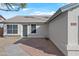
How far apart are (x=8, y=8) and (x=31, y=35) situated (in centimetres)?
1196

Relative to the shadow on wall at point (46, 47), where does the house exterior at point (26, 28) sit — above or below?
above

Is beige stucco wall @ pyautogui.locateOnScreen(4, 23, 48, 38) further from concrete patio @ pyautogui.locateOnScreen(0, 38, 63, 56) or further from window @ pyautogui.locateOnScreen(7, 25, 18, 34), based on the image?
concrete patio @ pyautogui.locateOnScreen(0, 38, 63, 56)

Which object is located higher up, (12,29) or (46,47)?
(12,29)

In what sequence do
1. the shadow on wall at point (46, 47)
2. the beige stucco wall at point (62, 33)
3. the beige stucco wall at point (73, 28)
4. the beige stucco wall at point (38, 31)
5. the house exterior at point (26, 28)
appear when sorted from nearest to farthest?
the beige stucco wall at point (73, 28) → the beige stucco wall at point (62, 33) → the shadow on wall at point (46, 47) → the beige stucco wall at point (38, 31) → the house exterior at point (26, 28)

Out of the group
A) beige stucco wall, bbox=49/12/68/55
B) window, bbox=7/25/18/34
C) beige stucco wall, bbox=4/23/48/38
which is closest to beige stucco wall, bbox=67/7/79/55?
beige stucco wall, bbox=49/12/68/55

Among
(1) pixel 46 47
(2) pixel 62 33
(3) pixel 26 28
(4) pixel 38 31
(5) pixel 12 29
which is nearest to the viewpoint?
(2) pixel 62 33

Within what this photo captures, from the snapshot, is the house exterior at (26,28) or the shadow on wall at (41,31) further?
the house exterior at (26,28)

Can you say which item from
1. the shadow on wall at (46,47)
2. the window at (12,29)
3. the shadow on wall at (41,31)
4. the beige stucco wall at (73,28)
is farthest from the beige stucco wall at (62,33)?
the window at (12,29)

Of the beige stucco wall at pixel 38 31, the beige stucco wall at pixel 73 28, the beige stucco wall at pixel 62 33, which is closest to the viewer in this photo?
the beige stucco wall at pixel 73 28

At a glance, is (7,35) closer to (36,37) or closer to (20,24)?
(20,24)

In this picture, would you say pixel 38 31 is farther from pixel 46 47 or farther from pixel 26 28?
pixel 46 47

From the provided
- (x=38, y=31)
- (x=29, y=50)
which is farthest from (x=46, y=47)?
(x=38, y=31)

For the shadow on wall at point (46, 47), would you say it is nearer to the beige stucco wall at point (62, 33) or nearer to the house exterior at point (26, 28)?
the beige stucco wall at point (62, 33)

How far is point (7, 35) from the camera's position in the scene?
1022 inches
